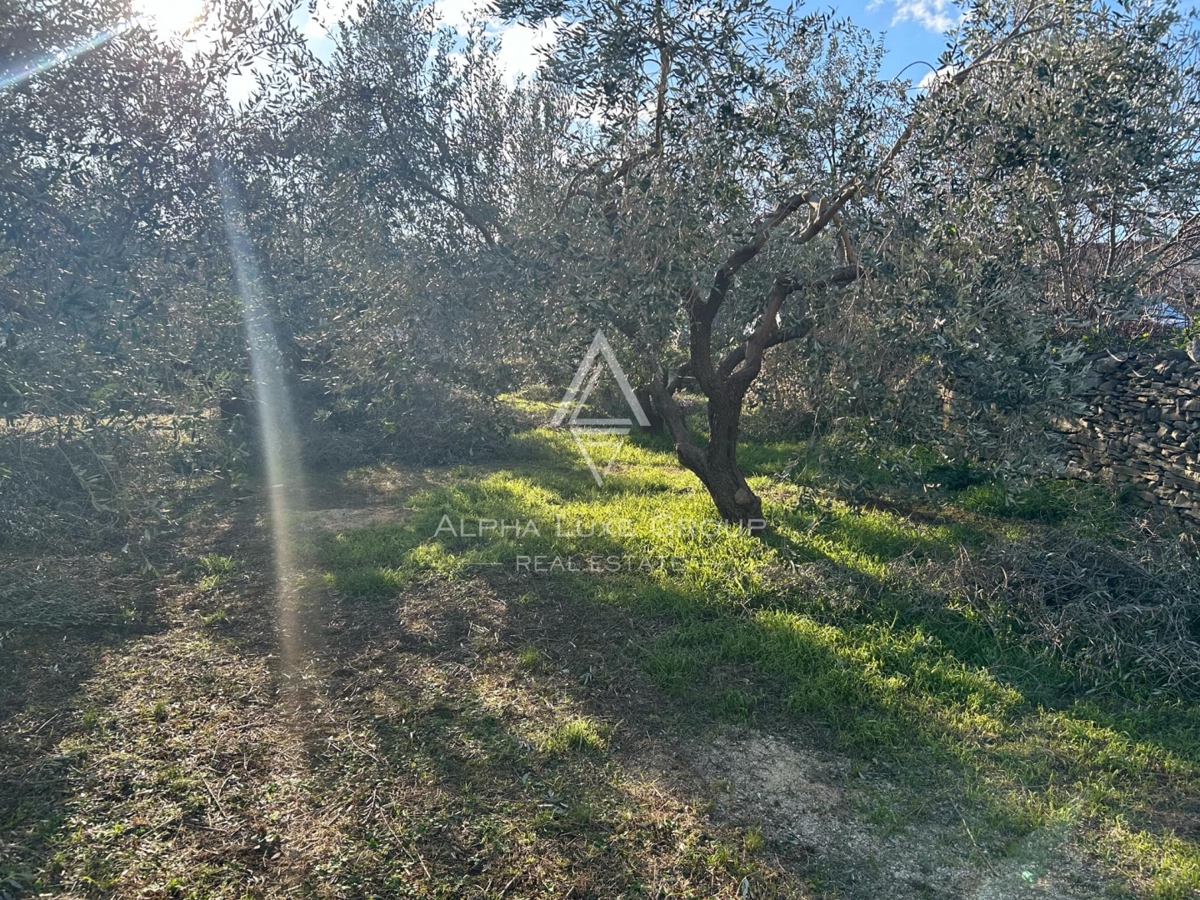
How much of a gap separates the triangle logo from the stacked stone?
4.19m

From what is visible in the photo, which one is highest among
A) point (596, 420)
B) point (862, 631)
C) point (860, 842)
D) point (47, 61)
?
point (47, 61)

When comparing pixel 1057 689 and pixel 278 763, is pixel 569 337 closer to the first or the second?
pixel 278 763

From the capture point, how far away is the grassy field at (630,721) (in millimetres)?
3053

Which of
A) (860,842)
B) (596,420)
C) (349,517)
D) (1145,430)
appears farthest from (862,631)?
(596,420)

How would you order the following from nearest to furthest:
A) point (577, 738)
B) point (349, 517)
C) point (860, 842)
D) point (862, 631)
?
point (860, 842) < point (577, 738) < point (862, 631) < point (349, 517)

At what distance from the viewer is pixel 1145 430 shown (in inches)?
278

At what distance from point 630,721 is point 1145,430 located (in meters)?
6.05

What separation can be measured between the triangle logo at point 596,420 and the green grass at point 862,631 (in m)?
1.25

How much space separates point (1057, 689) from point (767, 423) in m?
6.83

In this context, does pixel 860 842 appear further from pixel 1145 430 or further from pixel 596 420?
pixel 596 420

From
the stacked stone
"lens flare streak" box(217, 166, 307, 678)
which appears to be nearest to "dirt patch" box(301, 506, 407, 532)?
"lens flare streak" box(217, 166, 307, 678)

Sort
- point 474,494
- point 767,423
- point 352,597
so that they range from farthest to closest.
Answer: point 767,423
point 474,494
point 352,597

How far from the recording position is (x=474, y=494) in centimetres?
846

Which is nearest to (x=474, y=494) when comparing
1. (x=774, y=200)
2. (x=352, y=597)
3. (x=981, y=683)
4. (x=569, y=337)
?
(x=352, y=597)
